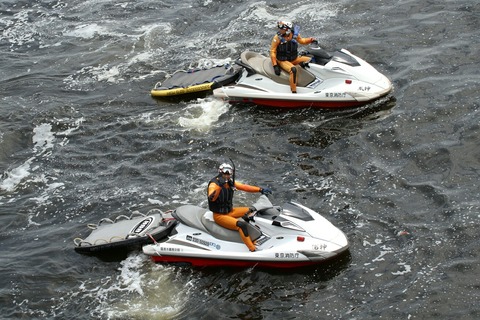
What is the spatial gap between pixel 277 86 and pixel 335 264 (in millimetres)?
7426

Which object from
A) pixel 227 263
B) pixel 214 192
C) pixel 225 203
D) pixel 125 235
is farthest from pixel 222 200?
pixel 125 235

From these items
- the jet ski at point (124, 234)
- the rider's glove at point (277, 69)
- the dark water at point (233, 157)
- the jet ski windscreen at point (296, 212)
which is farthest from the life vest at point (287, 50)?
the jet ski windscreen at point (296, 212)

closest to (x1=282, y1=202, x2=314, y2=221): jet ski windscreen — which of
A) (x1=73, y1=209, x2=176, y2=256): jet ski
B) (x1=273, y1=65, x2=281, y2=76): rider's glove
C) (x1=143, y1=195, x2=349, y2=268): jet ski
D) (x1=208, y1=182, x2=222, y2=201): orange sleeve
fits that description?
(x1=143, y1=195, x2=349, y2=268): jet ski

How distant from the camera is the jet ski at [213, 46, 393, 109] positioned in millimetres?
20219

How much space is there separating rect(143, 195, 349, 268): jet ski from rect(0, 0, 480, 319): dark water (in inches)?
12.9

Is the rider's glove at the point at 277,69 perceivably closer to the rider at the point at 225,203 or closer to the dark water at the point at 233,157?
the dark water at the point at 233,157

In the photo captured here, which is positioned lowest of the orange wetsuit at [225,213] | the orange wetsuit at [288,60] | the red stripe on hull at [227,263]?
the red stripe on hull at [227,263]

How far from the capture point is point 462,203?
16469mm

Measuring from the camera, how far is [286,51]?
2091 centimetres

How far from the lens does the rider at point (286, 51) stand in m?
20.8

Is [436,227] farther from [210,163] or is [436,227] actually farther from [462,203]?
[210,163]

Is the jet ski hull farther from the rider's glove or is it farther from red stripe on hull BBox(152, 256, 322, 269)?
the rider's glove

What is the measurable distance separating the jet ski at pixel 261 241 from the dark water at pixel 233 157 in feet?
1.08

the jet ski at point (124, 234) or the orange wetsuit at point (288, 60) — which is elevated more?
the orange wetsuit at point (288, 60)
